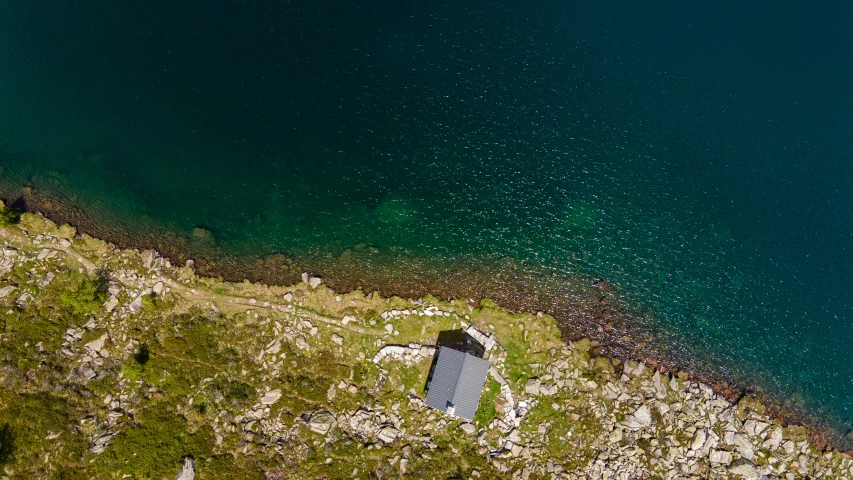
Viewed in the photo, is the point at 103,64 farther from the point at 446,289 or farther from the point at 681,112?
the point at 681,112

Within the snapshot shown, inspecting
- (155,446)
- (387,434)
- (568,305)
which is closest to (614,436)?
(568,305)

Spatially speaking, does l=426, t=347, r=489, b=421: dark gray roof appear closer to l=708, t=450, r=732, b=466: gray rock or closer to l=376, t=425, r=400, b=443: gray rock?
l=376, t=425, r=400, b=443: gray rock

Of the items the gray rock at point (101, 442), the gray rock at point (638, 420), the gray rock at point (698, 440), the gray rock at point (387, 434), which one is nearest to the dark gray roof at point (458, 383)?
the gray rock at point (387, 434)

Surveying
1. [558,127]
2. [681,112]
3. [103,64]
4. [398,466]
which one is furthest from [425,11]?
[398,466]

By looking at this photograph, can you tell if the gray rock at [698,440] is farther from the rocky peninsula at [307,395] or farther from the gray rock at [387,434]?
the gray rock at [387,434]

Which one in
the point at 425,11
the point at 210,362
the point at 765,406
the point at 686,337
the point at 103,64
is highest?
the point at 425,11

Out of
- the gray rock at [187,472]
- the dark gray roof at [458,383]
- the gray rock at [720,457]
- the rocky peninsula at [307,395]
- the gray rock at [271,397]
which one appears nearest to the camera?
the dark gray roof at [458,383]
